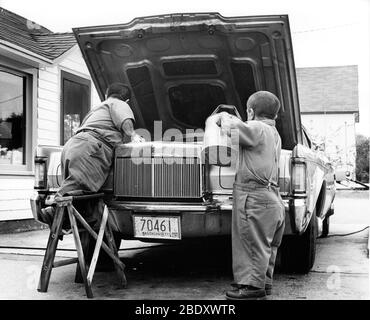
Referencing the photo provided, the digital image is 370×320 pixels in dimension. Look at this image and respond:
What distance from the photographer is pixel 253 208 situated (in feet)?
12.6

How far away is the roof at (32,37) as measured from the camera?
8.45 m

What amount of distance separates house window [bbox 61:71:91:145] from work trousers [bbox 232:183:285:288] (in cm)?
659

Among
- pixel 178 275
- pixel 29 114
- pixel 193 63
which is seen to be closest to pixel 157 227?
pixel 178 275

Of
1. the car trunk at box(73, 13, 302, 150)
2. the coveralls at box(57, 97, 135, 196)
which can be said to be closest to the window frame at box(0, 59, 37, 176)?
the car trunk at box(73, 13, 302, 150)

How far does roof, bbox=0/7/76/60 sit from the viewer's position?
27.7 feet

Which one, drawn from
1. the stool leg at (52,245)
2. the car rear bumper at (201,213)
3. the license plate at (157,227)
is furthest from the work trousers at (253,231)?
the stool leg at (52,245)

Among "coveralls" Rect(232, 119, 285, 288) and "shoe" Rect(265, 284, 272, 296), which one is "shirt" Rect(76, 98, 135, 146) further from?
"shoe" Rect(265, 284, 272, 296)

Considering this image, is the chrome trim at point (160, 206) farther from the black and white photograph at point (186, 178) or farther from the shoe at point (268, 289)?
the shoe at point (268, 289)

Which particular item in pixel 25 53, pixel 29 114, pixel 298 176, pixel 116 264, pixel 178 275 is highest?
pixel 25 53

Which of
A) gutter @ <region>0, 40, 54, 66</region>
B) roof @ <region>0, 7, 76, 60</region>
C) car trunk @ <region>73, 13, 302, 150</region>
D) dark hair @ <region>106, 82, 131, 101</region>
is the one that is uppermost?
roof @ <region>0, 7, 76, 60</region>

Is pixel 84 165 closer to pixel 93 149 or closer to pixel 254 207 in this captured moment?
pixel 93 149

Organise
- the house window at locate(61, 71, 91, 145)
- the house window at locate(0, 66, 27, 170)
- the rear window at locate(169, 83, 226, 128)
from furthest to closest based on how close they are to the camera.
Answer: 1. the house window at locate(61, 71, 91, 145)
2. the house window at locate(0, 66, 27, 170)
3. the rear window at locate(169, 83, 226, 128)

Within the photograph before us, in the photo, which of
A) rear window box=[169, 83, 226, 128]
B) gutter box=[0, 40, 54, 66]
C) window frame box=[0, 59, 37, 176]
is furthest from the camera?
window frame box=[0, 59, 37, 176]

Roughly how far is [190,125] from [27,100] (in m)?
3.91
